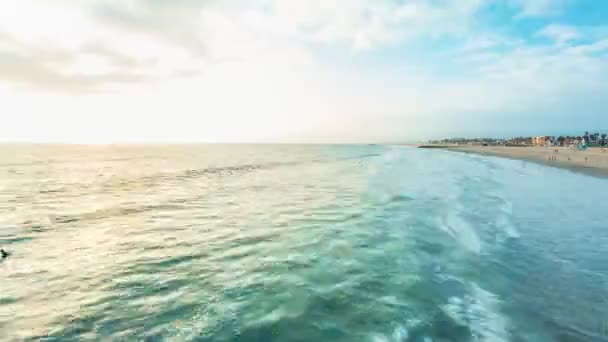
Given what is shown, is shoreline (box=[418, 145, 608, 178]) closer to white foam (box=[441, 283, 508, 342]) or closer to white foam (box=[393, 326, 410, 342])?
white foam (box=[441, 283, 508, 342])

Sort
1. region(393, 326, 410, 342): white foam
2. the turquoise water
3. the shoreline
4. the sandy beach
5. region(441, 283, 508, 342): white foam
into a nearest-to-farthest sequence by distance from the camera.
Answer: region(393, 326, 410, 342): white foam
region(441, 283, 508, 342): white foam
the turquoise water
the shoreline
the sandy beach

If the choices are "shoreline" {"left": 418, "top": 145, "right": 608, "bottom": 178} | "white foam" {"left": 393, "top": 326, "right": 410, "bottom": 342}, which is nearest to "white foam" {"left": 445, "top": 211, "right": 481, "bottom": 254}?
"white foam" {"left": 393, "top": 326, "right": 410, "bottom": 342}

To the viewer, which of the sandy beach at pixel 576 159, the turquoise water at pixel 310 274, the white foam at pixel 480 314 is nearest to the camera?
the white foam at pixel 480 314

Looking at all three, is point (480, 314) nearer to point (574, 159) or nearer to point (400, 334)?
point (400, 334)

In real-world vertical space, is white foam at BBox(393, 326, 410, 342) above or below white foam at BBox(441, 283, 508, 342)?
above

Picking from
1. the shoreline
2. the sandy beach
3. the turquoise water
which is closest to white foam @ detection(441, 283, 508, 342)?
the turquoise water

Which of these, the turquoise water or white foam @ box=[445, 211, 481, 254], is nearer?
the turquoise water

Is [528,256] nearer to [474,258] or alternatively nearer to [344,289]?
[474,258]

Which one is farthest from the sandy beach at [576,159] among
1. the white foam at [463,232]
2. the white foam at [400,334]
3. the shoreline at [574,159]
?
the white foam at [400,334]

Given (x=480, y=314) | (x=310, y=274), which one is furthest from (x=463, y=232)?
(x=310, y=274)

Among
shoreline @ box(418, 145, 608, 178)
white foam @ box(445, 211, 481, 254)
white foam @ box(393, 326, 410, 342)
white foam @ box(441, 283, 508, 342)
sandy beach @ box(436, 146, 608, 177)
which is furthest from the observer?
sandy beach @ box(436, 146, 608, 177)

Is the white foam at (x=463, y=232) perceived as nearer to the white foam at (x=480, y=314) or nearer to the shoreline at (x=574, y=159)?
the white foam at (x=480, y=314)
